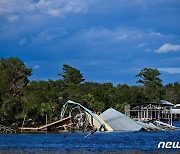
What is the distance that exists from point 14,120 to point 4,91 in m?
11.7

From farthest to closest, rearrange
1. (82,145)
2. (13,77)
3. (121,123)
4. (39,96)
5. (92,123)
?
1. (13,77)
2. (39,96)
3. (121,123)
4. (92,123)
5. (82,145)

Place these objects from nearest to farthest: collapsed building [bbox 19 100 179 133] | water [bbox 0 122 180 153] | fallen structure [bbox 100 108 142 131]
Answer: water [bbox 0 122 180 153], collapsed building [bbox 19 100 179 133], fallen structure [bbox 100 108 142 131]

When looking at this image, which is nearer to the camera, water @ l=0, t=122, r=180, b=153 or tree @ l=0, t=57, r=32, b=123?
water @ l=0, t=122, r=180, b=153

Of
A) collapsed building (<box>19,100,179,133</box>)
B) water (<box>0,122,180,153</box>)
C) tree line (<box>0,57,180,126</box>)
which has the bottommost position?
water (<box>0,122,180,153</box>)

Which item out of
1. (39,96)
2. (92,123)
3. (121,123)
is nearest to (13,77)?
(39,96)

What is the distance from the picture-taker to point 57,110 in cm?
11031

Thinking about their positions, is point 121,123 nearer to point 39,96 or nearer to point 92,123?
point 92,123

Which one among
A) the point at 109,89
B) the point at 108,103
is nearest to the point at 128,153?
the point at 108,103

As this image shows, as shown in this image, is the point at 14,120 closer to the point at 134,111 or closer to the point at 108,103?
the point at 108,103

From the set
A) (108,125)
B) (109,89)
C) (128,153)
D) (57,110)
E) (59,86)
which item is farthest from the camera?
(109,89)

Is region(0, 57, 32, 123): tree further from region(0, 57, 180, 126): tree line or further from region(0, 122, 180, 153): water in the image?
region(0, 122, 180, 153): water

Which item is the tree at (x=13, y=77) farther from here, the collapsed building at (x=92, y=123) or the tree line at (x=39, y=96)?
the collapsed building at (x=92, y=123)

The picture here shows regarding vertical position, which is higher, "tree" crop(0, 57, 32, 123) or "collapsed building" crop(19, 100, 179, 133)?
"tree" crop(0, 57, 32, 123)

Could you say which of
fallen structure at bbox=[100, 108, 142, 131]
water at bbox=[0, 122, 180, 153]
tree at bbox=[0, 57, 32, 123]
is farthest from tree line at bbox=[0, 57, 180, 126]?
water at bbox=[0, 122, 180, 153]
